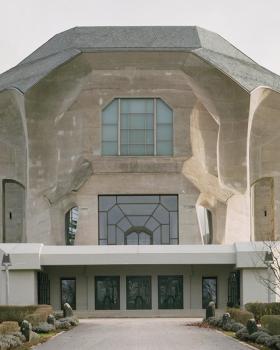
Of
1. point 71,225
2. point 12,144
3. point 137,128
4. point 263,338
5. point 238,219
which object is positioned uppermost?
point 137,128

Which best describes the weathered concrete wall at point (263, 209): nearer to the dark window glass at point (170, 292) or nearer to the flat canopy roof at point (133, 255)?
the dark window glass at point (170, 292)

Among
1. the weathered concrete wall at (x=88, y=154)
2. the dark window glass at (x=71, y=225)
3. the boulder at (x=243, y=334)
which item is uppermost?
the weathered concrete wall at (x=88, y=154)

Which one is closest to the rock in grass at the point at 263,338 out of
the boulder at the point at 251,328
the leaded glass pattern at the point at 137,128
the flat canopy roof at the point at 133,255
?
the boulder at the point at 251,328

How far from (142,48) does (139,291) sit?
14.2 meters

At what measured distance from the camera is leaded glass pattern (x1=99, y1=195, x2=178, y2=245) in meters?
51.5

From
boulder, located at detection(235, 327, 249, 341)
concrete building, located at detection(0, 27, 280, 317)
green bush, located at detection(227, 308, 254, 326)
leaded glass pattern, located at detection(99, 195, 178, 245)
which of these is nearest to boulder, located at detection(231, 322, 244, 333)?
green bush, located at detection(227, 308, 254, 326)

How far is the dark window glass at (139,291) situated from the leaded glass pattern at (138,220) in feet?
13.6

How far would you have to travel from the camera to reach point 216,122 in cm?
5422

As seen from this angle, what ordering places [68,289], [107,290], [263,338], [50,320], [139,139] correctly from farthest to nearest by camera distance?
[139,139], [68,289], [107,290], [50,320], [263,338]

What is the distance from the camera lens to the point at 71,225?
5444cm

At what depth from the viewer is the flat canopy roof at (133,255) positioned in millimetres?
45469

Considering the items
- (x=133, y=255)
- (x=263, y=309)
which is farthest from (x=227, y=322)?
(x=133, y=255)

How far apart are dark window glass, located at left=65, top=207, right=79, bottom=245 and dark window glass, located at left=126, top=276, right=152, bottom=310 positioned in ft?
23.7

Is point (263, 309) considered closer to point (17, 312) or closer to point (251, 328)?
point (251, 328)
